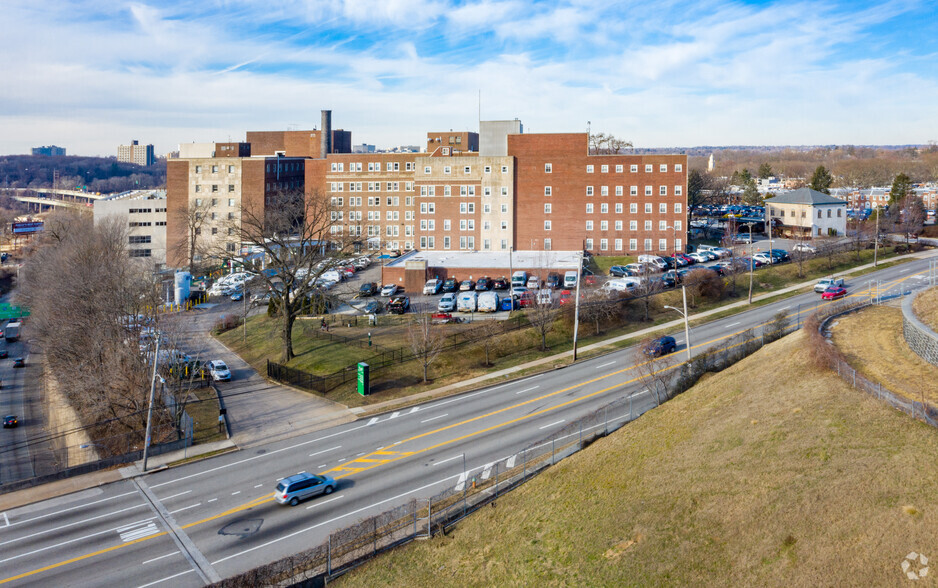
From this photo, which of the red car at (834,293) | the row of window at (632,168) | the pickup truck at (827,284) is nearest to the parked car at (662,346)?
the red car at (834,293)

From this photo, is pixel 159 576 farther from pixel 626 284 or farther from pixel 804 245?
pixel 804 245

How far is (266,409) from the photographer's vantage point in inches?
1708

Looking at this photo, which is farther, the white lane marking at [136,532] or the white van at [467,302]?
the white van at [467,302]

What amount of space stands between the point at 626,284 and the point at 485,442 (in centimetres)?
3166

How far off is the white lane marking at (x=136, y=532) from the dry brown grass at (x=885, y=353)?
29637 millimetres

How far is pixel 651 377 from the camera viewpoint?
36594 mm

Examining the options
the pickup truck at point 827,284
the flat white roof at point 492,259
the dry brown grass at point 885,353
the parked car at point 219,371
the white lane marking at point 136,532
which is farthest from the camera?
the flat white roof at point 492,259

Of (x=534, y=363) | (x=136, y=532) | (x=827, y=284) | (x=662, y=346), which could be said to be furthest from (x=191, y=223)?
(x=827, y=284)

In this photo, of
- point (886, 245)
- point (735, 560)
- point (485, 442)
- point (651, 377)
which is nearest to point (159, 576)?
point (485, 442)

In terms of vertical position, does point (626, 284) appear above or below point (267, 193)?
below

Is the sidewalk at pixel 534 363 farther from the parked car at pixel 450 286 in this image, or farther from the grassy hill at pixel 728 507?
the parked car at pixel 450 286

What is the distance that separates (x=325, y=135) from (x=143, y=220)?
34.6 m

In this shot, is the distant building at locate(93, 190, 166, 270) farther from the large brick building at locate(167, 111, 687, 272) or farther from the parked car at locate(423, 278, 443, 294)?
the parked car at locate(423, 278, 443, 294)

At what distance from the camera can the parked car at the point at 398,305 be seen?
6212 centimetres
